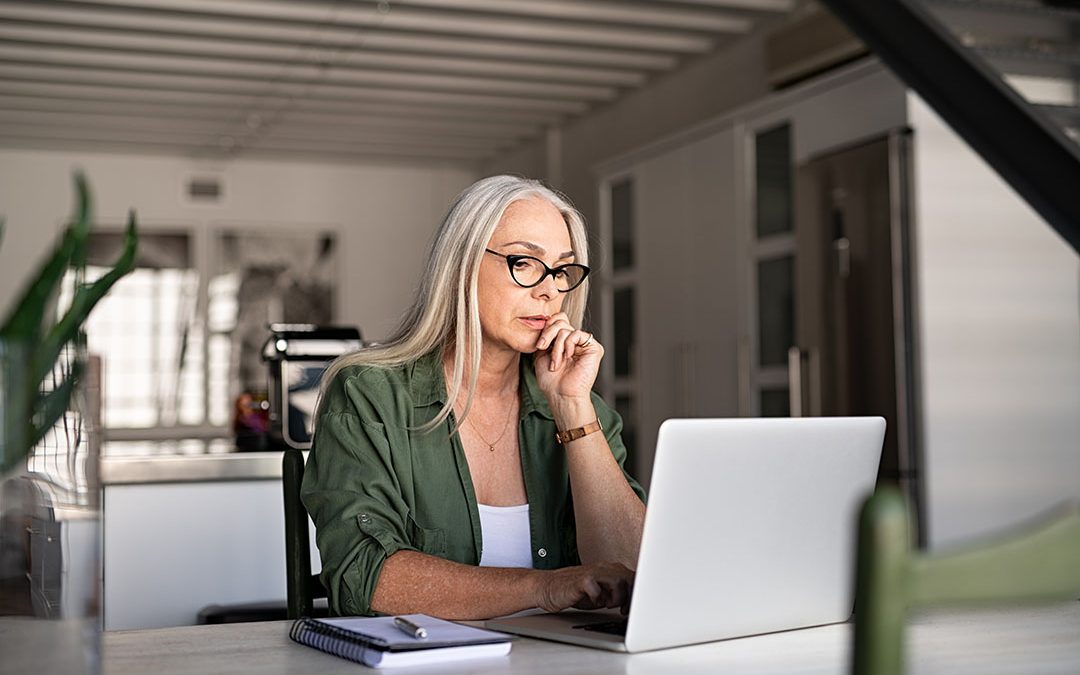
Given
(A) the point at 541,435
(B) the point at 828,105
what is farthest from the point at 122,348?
(A) the point at 541,435

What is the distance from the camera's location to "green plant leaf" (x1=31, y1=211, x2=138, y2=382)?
86cm

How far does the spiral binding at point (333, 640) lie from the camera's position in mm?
1259

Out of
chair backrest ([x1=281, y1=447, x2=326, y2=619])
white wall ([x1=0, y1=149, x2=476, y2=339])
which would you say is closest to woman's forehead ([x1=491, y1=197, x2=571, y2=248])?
chair backrest ([x1=281, y1=447, x2=326, y2=619])

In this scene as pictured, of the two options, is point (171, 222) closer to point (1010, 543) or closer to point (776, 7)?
point (776, 7)

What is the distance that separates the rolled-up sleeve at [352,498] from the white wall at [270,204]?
7329 mm

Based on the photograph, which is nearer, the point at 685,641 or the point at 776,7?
the point at 685,641

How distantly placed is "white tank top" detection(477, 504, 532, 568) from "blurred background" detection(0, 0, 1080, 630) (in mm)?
1020

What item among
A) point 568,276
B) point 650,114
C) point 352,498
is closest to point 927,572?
point 352,498

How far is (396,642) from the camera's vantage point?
124 centimetres

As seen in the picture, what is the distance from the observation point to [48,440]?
0.89m

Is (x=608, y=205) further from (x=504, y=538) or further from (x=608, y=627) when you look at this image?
(x=608, y=627)

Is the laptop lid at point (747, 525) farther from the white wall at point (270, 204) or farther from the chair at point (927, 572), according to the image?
the white wall at point (270, 204)

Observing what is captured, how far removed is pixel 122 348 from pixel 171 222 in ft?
3.27

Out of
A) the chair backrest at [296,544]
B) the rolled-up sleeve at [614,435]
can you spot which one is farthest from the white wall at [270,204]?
the chair backrest at [296,544]
